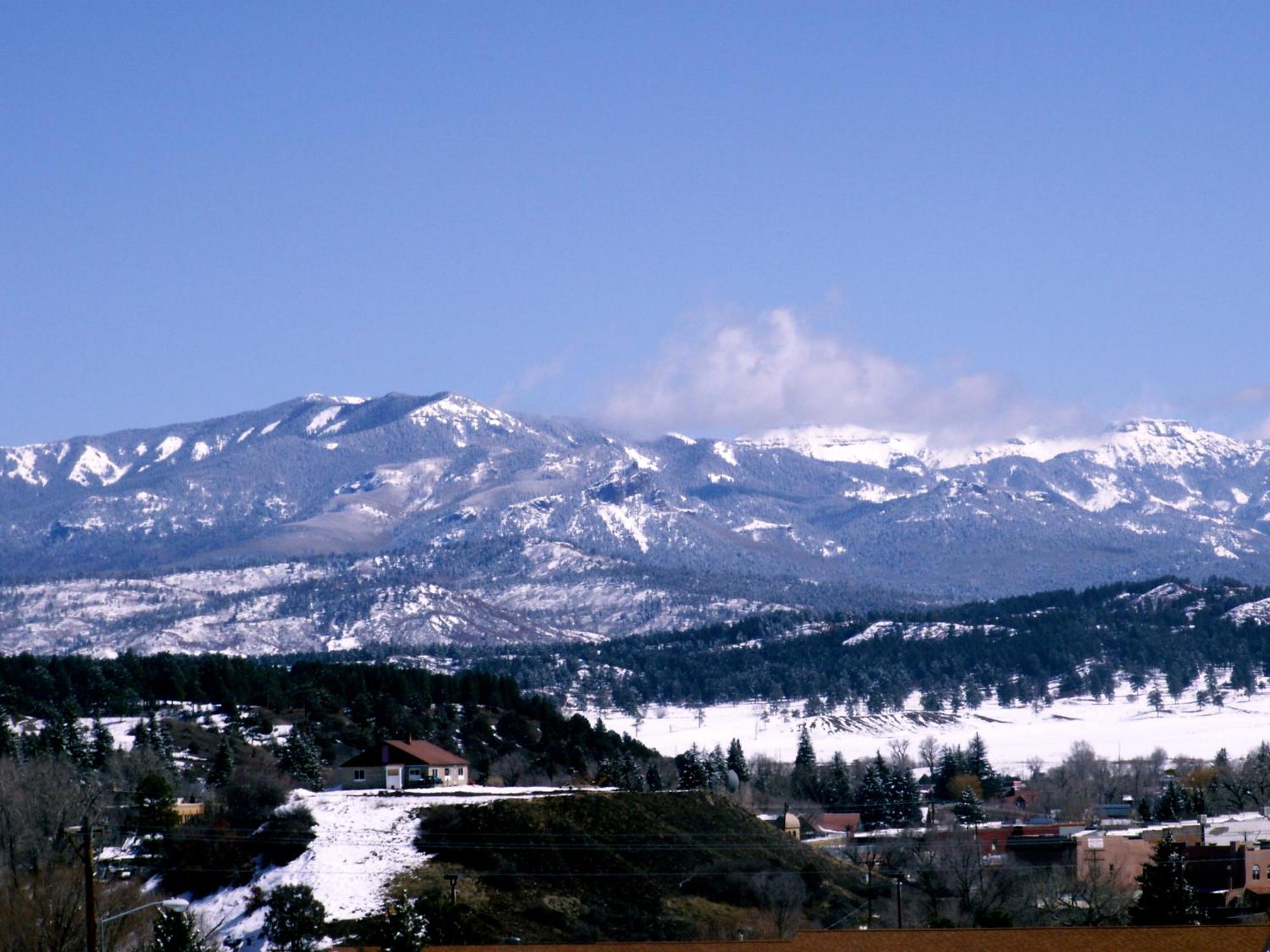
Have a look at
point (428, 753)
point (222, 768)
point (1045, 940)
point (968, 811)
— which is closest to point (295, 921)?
point (1045, 940)

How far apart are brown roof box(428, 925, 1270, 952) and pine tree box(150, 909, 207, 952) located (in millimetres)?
16511

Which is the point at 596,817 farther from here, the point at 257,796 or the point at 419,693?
the point at 419,693

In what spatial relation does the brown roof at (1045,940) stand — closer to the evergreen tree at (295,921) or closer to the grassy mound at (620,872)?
the evergreen tree at (295,921)

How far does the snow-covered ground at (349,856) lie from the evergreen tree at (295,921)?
10.4ft

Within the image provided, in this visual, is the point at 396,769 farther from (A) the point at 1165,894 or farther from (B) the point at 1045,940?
(B) the point at 1045,940

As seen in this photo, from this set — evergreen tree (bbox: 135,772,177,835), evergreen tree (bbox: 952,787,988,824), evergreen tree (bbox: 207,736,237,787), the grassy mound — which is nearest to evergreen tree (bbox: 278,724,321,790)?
evergreen tree (bbox: 207,736,237,787)

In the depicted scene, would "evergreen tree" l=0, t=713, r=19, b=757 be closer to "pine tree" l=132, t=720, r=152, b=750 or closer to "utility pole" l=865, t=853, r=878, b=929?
"pine tree" l=132, t=720, r=152, b=750

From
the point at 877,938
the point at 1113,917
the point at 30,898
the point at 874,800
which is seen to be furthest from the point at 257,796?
the point at 874,800

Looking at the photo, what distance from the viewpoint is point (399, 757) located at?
132m

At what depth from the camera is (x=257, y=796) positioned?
11025 centimetres

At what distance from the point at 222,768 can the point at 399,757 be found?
1156 cm

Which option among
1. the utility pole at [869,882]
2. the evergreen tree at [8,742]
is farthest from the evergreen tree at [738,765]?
the evergreen tree at [8,742]

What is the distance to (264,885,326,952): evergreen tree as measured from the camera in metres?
79.2

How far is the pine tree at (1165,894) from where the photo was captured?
2928 inches
